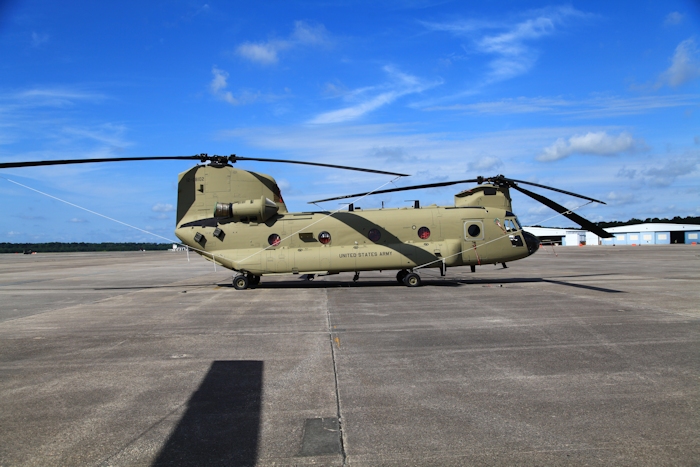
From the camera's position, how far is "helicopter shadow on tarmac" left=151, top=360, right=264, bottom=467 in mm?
4000

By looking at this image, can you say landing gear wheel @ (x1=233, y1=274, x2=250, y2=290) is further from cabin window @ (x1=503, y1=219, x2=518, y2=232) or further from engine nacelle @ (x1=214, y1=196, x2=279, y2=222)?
cabin window @ (x1=503, y1=219, x2=518, y2=232)

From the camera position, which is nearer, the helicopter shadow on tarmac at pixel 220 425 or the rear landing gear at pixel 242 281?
the helicopter shadow on tarmac at pixel 220 425

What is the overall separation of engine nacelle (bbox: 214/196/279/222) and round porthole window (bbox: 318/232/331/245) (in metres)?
2.22

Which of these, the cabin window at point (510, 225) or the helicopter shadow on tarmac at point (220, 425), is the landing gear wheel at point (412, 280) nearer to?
the cabin window at point (510, 225)

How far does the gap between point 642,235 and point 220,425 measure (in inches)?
4184

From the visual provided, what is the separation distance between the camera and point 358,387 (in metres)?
5.80

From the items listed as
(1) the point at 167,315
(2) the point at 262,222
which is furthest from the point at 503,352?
(2) the point at 262,222

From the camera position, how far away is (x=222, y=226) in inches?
699

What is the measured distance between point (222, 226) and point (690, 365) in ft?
50.2

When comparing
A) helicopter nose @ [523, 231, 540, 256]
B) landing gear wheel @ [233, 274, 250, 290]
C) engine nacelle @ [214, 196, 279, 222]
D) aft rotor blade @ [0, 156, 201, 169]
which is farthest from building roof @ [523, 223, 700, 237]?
aft rotor blade @ [0, 156, 201, 169]

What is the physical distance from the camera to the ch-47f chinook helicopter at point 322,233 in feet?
56.9

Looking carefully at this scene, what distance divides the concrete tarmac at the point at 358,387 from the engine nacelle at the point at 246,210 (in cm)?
604

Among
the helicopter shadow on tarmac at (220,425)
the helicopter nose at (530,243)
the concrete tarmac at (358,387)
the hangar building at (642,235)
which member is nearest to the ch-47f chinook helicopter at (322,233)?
the helicopter nose at (530,243)

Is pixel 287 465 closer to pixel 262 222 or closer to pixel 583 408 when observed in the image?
pixel 583 408
